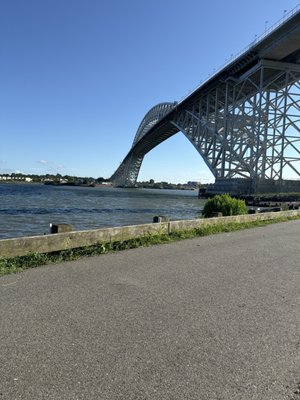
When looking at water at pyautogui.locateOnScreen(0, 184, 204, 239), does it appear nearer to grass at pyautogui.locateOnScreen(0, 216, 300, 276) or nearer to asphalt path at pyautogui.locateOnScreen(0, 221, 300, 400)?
grass at pyautogui.locateOnScreen(0, 216, 300, 276)

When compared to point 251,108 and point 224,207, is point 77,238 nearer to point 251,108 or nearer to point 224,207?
point 224,207

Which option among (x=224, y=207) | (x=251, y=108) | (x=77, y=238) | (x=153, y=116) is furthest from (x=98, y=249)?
(x=153, y=116)

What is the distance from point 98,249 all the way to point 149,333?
5426 millimetres

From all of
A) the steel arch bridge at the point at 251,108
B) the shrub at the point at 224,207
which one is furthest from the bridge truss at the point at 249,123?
the shrub at the point at 224,207

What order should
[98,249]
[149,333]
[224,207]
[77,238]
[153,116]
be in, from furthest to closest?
1. [153,116]
2. [224,207]
3. [98,249]
4. [77,238]
5. [149,333]

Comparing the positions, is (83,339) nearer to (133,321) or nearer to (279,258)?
(133,321)

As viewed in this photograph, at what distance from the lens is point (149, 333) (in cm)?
450

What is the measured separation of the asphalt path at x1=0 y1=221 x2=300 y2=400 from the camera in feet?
11.1

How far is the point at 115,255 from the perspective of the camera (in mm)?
9414

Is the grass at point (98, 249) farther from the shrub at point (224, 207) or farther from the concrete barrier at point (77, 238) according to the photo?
the shrub at point (224, 207)

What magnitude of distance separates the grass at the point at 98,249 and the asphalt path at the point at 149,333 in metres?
0.47

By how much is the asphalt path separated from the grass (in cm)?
47

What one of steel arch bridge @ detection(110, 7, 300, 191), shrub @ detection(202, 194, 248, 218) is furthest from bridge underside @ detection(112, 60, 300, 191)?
shrub @ detection(202, 194, 248, 218)

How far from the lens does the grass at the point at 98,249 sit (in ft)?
26.0
